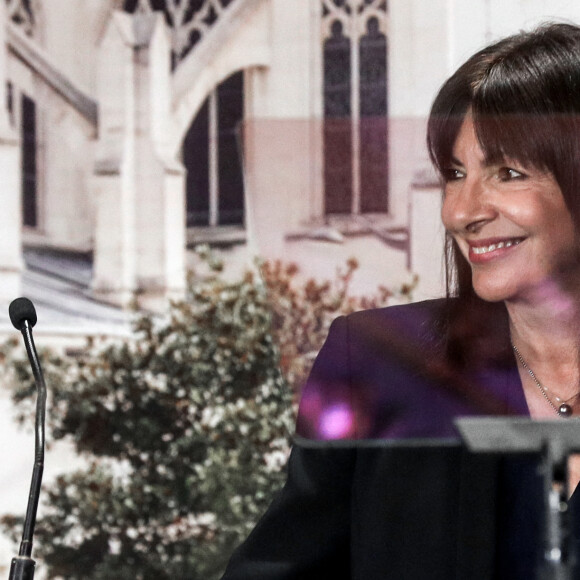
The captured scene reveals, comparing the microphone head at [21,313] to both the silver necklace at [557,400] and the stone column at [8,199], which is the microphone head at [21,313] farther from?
the stone column at [8,199]

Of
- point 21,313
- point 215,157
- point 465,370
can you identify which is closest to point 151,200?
point 215,157

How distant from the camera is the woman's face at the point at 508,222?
23.3 inches

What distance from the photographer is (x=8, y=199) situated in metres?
2.96

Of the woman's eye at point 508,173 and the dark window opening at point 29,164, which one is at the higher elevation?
the dark window opening at point 29,164

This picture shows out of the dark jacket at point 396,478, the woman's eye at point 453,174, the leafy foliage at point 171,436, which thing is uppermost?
the woman's eye at point 453,174

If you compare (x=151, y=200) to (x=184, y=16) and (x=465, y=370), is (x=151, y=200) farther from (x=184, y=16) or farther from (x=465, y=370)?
(x=465, y=370)

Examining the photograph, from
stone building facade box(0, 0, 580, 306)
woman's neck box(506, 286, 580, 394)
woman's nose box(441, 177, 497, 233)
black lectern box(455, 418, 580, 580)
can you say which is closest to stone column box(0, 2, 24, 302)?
stone building facade box(0, 0, 580, 306)

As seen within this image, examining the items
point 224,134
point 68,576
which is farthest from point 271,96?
point 68,576

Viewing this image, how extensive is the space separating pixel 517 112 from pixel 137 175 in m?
2.36

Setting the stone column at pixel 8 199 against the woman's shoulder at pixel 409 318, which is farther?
the stone column at pixel 8 199

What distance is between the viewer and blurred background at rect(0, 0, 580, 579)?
2.84m

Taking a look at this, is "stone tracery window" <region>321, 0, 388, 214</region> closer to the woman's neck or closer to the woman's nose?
the woman's neck

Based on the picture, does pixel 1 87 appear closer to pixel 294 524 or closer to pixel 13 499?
pixel 13 499

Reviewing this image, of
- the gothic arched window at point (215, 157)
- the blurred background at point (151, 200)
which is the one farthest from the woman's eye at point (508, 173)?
the gothic arched window at point (215, 157)
